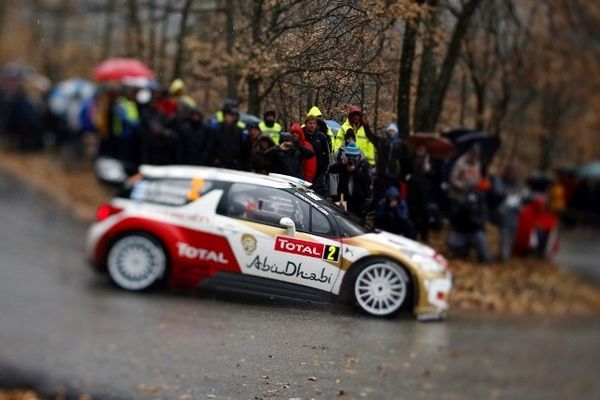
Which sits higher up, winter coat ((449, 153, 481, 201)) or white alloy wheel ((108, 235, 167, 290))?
winter coat ((449, 153, 481, 201))

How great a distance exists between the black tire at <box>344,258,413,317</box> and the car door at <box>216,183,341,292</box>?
0.78 ft

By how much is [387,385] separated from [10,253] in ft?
28.3

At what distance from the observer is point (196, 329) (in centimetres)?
496

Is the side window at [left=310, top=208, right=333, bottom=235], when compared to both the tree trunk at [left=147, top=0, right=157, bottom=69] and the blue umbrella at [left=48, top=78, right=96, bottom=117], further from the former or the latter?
the blue umbrella at [left=48, top=78, right=96, bottom=117]

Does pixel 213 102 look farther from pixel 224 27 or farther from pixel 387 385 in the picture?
pixel 387 385

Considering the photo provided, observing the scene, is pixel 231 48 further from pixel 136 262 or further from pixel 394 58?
pixel 136 262

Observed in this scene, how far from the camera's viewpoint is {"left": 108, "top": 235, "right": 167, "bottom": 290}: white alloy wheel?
7.89 metres

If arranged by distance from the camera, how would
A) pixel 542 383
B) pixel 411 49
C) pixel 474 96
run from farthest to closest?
pixel 542 383 → pixel 474 96 → pixel 411 49

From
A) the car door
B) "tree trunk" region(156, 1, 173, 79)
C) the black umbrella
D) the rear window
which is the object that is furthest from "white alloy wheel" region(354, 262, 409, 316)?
"tree trunk" region(156, 1, 173, 79)

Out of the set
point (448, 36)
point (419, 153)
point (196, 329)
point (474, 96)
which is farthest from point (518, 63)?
point (196, 329)

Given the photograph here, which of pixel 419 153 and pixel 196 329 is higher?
pixel 419 153

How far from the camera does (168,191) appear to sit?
309 inches

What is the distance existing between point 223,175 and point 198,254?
0.55 m

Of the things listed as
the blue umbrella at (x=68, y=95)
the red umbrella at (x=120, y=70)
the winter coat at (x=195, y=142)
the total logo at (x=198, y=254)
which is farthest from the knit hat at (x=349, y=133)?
the blue umbrella at (x=68, y=95)
